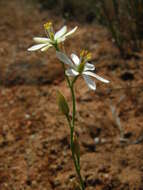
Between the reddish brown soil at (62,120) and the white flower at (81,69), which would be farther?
the reddish brown soil at (62,120)

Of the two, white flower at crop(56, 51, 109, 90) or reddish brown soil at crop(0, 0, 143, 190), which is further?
reddish brown soil at crop(0, 0, 143, 190)

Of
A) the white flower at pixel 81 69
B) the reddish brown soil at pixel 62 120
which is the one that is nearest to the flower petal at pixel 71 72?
the white flower at pixel 81 69

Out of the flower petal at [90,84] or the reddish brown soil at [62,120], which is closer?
the flower petal at [90,84]

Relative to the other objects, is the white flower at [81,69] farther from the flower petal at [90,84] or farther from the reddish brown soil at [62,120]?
the reddish brown soil at [62,120]

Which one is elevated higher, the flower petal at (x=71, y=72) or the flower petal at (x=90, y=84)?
the flower petal at (x=71, y=72)

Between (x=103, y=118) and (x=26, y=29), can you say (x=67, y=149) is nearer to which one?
(x=103, y=118)

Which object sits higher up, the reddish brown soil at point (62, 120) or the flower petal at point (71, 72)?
the flower petal at point (71, 72)

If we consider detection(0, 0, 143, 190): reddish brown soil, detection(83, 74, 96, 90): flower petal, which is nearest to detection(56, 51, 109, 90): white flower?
detection(83, 74, 96, 90): flower petal

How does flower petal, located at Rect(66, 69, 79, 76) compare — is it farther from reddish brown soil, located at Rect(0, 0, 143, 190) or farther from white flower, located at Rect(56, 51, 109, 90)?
reddish brown soil, located at Rect(0, 0, 143, 190)

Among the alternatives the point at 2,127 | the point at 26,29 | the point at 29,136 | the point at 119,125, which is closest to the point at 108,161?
the point at 119,125
